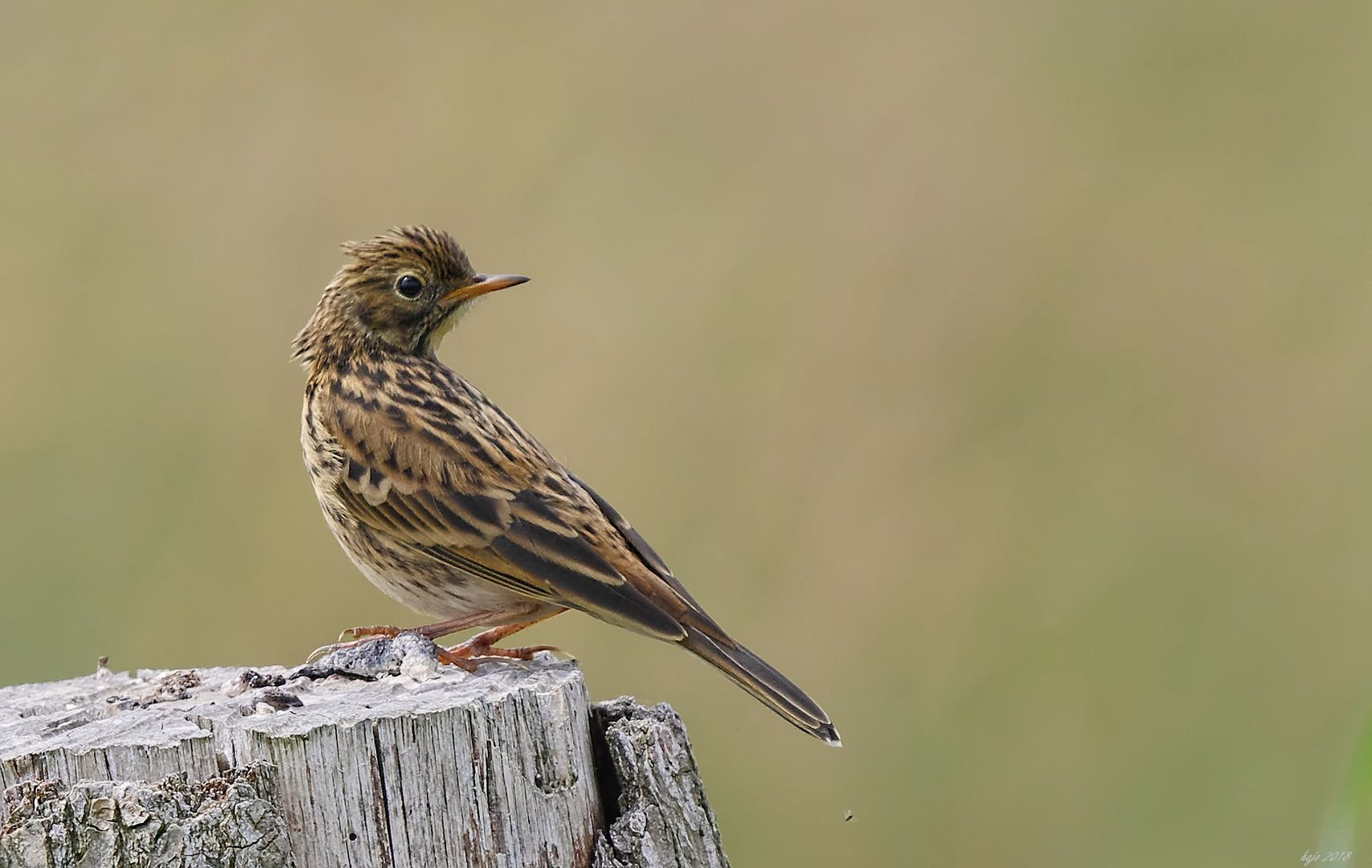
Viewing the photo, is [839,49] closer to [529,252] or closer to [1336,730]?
[529,252]

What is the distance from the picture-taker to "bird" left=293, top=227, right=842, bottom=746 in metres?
4.98

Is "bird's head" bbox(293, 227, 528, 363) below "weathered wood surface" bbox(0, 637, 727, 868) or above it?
above

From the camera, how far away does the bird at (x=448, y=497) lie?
498cm

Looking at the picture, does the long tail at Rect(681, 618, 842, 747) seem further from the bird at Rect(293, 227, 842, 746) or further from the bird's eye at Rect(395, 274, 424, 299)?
the bird's eye at Rect(395, 274, 424, 299)

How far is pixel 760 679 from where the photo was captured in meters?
4.86

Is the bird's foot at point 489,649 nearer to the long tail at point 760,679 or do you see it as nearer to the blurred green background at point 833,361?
the long tail at point 760,679

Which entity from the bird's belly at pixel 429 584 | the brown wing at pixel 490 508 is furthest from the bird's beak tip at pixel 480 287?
the bird's belly at pixel 429 584

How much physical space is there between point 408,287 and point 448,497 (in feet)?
3.88

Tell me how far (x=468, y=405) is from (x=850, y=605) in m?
2.83

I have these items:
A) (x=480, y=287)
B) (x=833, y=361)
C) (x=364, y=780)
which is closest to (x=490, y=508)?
(x=480, y=287)

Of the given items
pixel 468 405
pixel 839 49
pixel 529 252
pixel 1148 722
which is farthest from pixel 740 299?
pixel 468 405

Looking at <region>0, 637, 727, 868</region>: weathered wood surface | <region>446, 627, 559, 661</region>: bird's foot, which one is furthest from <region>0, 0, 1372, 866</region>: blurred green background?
<region>0, 637, 727, 868</region>: weathered wood surface

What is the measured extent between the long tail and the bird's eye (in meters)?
1.90

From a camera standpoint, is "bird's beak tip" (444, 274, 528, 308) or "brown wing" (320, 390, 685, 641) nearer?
"brown wing" (320, 390, 685, 641)
